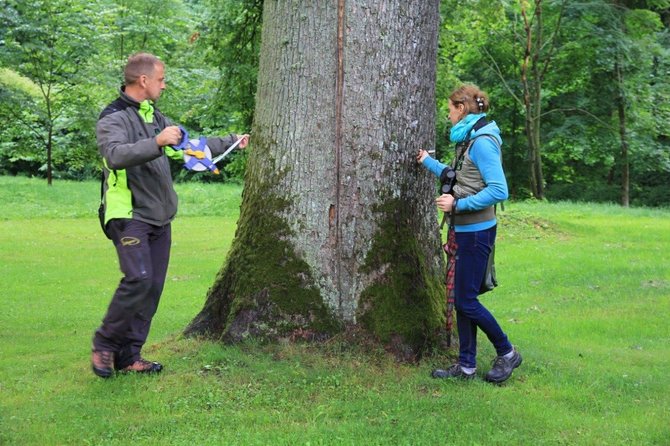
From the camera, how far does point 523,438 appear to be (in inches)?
173

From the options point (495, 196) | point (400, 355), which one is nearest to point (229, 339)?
point (400, 355)

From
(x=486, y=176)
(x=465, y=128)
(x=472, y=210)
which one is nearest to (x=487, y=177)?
(x=486, y=176)

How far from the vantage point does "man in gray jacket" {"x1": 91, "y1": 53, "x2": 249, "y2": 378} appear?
510cm

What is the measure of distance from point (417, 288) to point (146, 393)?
2.02m

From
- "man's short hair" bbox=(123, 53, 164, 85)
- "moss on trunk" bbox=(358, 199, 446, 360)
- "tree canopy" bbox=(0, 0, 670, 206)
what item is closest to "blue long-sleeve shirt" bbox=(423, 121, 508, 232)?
"moss on trunk" bbox=(358, 199, 446, 360)

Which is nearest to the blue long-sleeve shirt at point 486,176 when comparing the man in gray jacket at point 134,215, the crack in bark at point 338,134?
the crack in bark at point 338,134

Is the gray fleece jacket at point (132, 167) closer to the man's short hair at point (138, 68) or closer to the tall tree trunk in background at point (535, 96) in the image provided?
the man's short hair at point (138, 68)

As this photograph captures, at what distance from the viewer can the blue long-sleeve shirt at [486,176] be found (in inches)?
202

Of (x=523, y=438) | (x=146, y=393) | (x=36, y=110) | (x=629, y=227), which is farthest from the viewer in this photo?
(x=36, y=110)

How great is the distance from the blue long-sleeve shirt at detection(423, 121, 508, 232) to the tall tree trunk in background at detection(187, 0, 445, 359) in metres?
0.51

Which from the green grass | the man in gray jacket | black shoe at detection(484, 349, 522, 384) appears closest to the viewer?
the green grass

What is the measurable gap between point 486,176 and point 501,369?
1383 mm

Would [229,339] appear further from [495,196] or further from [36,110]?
[36,110]

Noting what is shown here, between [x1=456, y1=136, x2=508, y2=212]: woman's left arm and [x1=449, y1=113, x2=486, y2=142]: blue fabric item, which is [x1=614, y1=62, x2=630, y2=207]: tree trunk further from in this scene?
[x1=456, y1=136, x2=508, y2=212]: woman's left arm
